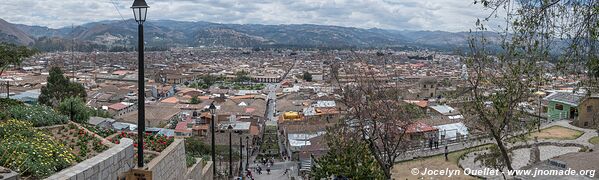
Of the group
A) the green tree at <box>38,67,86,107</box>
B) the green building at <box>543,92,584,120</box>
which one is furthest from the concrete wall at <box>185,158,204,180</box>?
the green building at <box>543,92,584,120</box>

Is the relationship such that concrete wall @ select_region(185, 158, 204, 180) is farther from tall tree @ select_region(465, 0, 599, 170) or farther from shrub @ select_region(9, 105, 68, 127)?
tall tree @ select_region(465, 0, 599, 170)

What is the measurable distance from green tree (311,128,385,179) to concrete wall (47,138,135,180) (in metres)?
4.83

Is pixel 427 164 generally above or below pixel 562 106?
below

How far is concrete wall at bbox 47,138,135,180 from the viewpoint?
5.06 meters

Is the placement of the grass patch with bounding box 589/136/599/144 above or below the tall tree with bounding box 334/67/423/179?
below

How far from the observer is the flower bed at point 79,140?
645cm

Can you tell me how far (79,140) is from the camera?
7102 mm

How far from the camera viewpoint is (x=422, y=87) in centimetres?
4941

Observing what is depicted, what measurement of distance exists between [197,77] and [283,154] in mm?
51684

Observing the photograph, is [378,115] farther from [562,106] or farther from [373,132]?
[562,106]

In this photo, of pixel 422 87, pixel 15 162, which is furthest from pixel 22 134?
pixel 422 87

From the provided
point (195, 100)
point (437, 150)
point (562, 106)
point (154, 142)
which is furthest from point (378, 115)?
point (195, 100)

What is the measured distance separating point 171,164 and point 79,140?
149cm

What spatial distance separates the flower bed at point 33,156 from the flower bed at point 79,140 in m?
0.36
